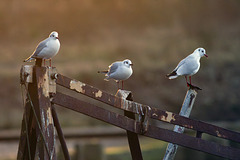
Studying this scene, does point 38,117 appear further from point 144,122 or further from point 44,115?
point 144,122

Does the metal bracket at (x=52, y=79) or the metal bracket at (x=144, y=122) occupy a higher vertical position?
the metal bracket at (x=52, y=79)

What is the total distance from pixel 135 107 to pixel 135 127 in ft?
0.72

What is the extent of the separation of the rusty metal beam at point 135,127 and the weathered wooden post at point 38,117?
16cm

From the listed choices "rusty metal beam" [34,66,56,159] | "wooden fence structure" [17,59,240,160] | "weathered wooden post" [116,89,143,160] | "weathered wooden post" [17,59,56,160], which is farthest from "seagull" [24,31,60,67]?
"weathered wooden post" [116,89,143,160]

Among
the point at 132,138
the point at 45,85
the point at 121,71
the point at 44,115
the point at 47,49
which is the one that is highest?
the point at 121,71

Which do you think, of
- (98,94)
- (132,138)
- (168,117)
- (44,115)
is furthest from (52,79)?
(168,117)

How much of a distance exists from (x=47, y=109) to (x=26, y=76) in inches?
14.5

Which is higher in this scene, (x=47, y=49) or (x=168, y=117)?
(x=47, y=49)

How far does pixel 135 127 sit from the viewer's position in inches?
249

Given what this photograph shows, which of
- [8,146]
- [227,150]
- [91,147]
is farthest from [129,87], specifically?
[227,150]

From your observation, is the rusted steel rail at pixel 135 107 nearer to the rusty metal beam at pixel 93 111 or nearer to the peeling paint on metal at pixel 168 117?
the peeling paint on metal at pixel 168 117

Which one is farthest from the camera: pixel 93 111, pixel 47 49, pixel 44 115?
pixel 47 49

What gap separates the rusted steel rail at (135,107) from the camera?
569 cm

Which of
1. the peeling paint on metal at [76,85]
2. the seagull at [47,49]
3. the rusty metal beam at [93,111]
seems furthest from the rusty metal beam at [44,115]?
the seagull at [47,49]
